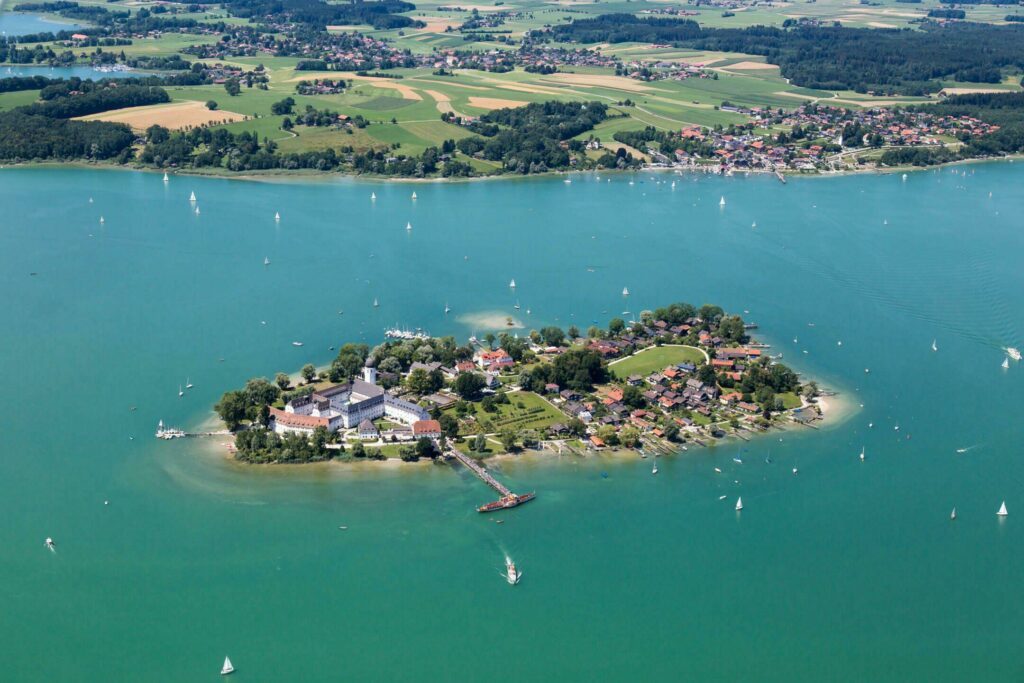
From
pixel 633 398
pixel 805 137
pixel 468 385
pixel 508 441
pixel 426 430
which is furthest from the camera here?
pixel 805 137

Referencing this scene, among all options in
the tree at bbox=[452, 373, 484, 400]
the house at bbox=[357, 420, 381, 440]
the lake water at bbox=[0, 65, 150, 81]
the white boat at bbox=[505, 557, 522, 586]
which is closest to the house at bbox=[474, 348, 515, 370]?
the tree at bbox=[452, 373, 484, 400]

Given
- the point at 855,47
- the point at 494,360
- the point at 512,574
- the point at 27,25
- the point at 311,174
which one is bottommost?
the point at 512,574

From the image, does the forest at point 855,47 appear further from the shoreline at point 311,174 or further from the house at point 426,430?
the house at point 426,430

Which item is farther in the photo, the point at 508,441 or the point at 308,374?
the point at 308,374

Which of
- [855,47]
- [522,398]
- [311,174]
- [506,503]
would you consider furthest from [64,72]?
[506,503]

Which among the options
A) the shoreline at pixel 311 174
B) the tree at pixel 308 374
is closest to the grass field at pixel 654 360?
the tree at pixel 308 374

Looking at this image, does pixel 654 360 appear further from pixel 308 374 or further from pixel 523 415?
pixel 308 374
